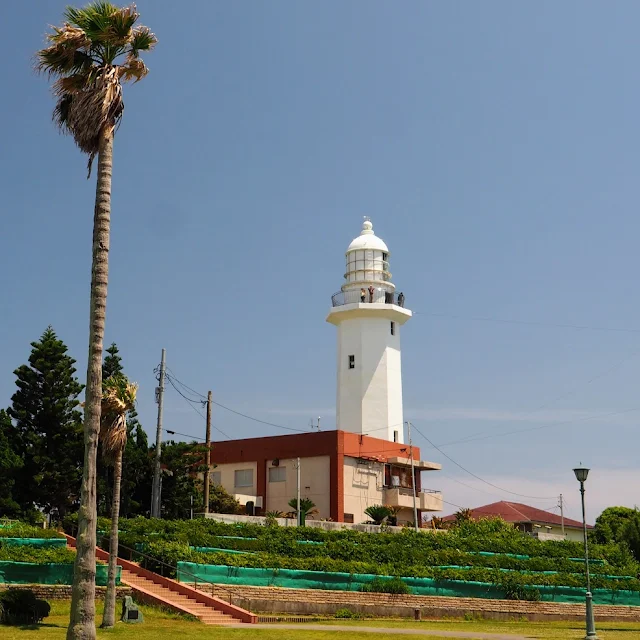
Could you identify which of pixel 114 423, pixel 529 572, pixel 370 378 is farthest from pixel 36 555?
pixel 370 378

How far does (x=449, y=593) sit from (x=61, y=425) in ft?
62.6

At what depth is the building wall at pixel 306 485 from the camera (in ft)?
158

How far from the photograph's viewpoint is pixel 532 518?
223ft

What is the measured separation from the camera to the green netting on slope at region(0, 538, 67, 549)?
28569 millimetres

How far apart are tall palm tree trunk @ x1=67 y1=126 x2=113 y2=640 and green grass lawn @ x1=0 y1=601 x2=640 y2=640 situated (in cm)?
352

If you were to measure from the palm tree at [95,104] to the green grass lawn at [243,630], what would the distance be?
507 cm

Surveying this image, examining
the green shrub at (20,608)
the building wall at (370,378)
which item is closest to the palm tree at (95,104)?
the green shrub at (20,608)

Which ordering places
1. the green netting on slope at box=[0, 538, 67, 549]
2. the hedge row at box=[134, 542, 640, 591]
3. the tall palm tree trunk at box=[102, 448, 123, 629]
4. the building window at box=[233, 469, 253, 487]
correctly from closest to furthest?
the tall palm tree trunk at box=[102, 448, 123, 629] → the green netting on slope at box=[0, 538, 67, 549] → the hedge row at box=[134, 542, 640, 591] → the building window at box=[233, 469, 253, 487]

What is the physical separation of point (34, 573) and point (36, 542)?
4.05 m

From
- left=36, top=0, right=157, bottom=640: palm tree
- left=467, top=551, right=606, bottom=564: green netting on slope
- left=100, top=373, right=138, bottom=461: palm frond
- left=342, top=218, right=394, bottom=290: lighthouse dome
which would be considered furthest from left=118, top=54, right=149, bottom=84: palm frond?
left=342, top=218, right=394, bottom=290: lighthouse dome

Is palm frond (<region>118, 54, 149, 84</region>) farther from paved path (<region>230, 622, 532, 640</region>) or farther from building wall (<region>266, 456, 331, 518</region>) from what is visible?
building wall (<region>266, 456, 331, 518</region>)

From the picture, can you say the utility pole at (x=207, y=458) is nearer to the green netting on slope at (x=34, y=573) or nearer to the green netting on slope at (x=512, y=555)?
the green netting on slope at (x=512, y=555)

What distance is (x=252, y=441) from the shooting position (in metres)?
51.1

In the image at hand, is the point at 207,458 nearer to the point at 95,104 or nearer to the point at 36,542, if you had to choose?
the point at 36,542
